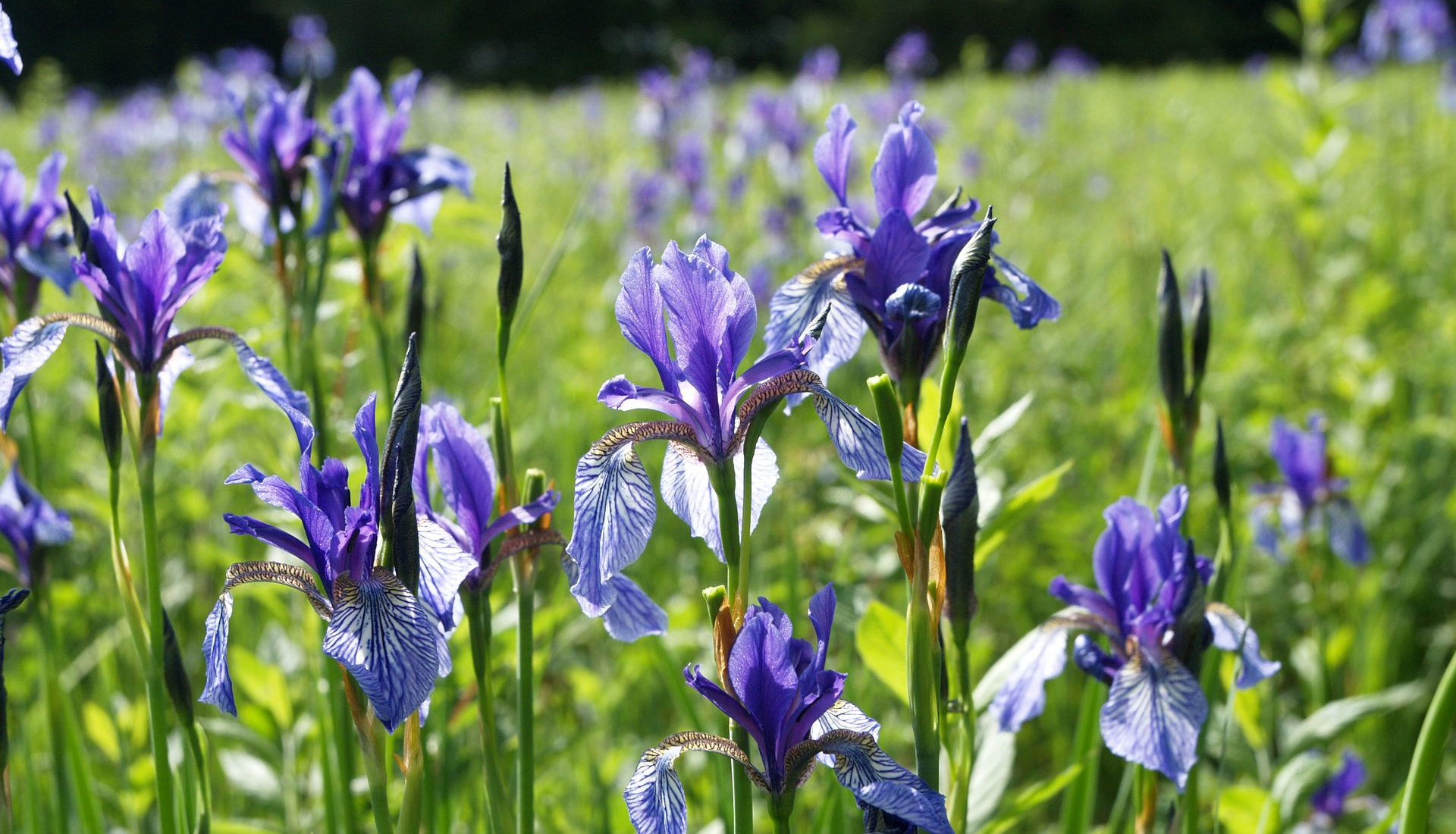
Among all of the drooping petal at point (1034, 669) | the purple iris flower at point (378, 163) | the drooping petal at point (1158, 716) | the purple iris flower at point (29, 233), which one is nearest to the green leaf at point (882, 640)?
the drooping petal at point (1034, 669)

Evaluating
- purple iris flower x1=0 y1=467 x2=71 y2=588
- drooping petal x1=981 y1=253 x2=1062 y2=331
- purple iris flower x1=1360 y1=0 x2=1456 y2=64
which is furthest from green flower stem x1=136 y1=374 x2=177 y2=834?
purple iris flower x1=1360 y1=0 x2=1456 y2=64

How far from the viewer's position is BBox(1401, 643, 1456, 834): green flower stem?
78 cm

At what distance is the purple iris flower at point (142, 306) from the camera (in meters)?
0.99

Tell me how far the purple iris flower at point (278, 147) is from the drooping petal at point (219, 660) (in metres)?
Result: 0.88

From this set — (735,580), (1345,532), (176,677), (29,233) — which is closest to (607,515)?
(735,580)

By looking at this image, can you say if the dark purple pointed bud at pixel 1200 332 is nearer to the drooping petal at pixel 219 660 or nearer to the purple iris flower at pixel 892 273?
the purple iris flower at pixel 892 273

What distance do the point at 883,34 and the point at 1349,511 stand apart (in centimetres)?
2203

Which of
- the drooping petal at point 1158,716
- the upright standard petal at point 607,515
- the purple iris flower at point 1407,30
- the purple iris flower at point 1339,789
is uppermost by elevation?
the purple iris flower at point 1407,30

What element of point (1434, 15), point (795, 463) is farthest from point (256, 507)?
point (1434, 15)

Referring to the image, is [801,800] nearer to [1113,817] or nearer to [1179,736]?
[1113,817]

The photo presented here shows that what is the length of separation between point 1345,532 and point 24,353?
2.12 meters

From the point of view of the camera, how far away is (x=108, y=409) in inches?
38.8

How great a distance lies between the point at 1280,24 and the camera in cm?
362

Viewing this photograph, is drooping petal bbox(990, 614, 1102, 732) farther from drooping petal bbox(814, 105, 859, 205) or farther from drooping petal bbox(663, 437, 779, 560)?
drooping petal bbox(814, 105, 859, 205)
